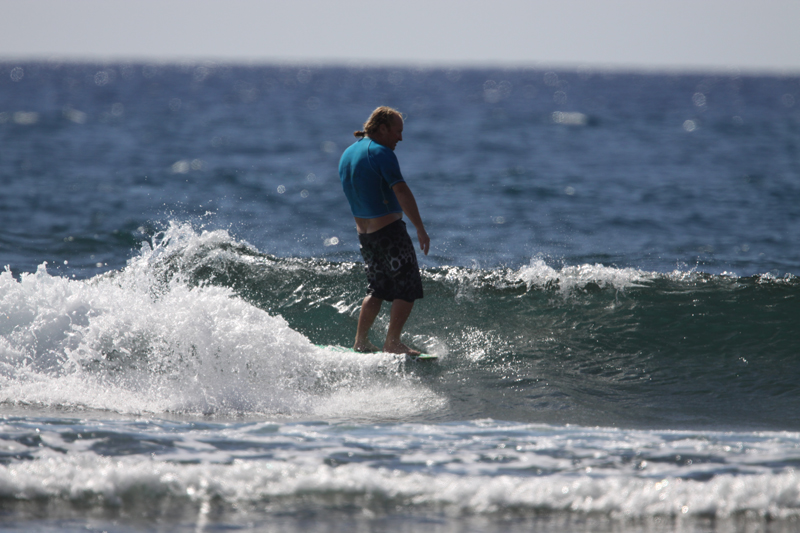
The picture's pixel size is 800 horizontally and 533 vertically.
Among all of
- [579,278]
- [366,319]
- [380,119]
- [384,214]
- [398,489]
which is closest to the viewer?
[398,489]

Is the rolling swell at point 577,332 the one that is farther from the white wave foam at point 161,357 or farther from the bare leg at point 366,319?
the white wave foam at point 161,357

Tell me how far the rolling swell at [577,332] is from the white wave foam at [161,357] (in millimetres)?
957

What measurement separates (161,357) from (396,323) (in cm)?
184

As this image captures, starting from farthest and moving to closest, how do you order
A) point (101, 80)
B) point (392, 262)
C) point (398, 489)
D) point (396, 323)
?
point (101, 80)
point (396, 323)
point (392, 262)
point (398, 489)

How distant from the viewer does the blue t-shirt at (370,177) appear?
5.58 meters

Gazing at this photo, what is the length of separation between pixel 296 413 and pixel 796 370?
415 centimetres

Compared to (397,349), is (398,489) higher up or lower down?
lower down

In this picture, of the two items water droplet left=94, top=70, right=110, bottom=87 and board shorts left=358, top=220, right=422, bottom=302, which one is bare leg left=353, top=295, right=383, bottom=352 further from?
water droplet left=94, top=70, right=110, bottom=87

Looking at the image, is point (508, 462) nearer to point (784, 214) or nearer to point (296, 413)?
point (296, 413)

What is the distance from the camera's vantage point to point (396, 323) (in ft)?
19.7

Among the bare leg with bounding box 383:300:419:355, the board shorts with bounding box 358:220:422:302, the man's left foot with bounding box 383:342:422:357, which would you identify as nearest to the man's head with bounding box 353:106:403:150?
the board shorts with bounding box 358:220:422:302

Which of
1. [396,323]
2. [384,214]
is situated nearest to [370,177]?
[384,214]

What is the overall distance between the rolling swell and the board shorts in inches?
31.1

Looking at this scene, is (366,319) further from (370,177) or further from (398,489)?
(398,489)
